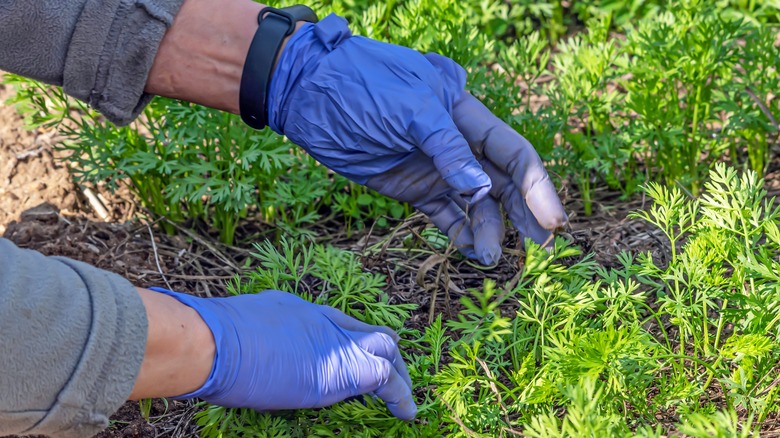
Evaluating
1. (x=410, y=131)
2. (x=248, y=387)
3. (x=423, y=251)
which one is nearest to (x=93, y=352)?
(x=248, y=387)

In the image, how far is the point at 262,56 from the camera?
97.2 inches

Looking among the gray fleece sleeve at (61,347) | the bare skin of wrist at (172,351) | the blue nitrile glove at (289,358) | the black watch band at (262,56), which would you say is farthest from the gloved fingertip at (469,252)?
the gray fleece sleeve at (61,347)

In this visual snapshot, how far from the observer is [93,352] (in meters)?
1.67

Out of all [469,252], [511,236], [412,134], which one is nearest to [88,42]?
[412,134]

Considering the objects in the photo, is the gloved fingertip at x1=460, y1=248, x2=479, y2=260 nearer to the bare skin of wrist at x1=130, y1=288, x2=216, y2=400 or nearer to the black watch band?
the black watch band

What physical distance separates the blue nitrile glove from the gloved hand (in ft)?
1.50

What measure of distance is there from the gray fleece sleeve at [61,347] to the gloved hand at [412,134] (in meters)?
0.90

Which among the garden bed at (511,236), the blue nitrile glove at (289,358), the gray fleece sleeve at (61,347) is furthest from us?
the garden bed at (511,236)

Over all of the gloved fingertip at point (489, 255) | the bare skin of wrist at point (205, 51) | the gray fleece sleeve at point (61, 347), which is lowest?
the gloved fingertip at point (489, 255)

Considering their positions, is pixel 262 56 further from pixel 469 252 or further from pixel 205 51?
pixel 469 252

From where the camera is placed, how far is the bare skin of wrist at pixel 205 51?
8.13ft

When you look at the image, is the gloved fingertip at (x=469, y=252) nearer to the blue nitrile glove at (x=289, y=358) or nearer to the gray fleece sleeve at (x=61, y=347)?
the blue nitrile glove at (x=289, y=358)

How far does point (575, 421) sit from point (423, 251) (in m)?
1.25

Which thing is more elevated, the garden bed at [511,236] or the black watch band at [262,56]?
the black watch band at [262,56]
